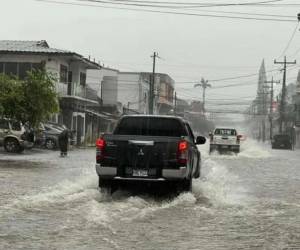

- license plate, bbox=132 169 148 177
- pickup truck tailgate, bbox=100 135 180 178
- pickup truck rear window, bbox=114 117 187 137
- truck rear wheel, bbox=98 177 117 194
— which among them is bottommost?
truck rear wheel, bbox=98 177 117 194

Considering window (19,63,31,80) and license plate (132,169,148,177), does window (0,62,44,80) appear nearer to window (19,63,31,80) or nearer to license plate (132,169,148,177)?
window (19,63,31,80)

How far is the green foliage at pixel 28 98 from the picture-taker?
26.4 meters

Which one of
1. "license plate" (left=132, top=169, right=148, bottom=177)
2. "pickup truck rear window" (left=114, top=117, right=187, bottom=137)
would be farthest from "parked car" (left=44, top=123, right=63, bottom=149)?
"license plate" (left=132, top=169, right=148, bottom=177)

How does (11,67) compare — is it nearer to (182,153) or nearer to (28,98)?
(28,98)

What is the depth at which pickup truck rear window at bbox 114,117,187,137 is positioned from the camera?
50.4 ft

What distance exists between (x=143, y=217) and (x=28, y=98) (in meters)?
16.3

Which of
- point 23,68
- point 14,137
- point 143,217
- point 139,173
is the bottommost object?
point 143,217

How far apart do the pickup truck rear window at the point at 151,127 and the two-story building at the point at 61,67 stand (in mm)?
26367

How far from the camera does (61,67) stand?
1896 inches

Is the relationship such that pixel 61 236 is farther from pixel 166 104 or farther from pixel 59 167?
pixel 166 104

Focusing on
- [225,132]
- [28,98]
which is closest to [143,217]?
[28,98]

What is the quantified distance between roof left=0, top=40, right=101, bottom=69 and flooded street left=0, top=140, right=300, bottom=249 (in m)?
28.6

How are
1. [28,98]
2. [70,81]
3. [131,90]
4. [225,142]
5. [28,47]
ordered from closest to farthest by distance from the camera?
[28,98], [225,142], [28,47], [70,81], [131,90]

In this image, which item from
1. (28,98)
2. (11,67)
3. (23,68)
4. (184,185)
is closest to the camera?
(184,185)
